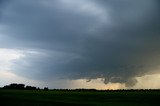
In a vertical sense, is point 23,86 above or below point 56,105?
above

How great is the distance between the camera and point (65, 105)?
6475 centimetres

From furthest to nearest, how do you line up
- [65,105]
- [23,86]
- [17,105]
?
[23,86] < [65,105] < [17,105]

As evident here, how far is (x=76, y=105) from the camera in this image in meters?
65.1

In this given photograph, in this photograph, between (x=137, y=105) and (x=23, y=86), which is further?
(x=23, y=86)

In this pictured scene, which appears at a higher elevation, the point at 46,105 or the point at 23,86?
the point at 23,86

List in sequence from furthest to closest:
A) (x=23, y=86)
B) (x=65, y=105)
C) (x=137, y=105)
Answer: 1. (x=23, y=86)
2. (x=137, y=105)
3. (x=65, y=105)

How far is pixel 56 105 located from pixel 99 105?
919 centimetres

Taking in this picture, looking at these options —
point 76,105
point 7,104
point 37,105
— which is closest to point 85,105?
point 76,105

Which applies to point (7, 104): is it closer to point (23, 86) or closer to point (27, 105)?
point (27, 105)

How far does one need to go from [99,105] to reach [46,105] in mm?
11382

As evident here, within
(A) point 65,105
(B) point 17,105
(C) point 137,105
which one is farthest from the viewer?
(C) point 137,105

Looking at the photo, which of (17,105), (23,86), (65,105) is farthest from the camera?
(23,86)

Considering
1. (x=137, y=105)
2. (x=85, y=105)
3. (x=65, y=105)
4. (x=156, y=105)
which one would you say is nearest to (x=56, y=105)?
(x=65, y=105)

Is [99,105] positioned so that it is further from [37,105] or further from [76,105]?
[37,105]
